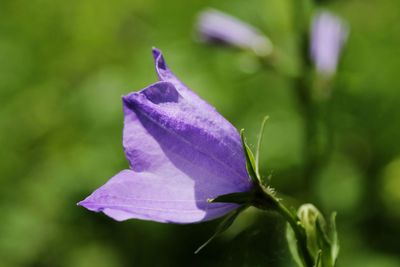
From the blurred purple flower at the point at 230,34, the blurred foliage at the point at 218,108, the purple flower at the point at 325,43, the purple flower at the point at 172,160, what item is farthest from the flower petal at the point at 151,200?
the blurred purple flower at the point at 230,34

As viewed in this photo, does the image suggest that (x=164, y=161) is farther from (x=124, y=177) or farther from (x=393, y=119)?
Answer: (x=393, y=119)

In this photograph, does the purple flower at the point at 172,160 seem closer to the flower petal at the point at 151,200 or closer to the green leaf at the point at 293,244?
the flower petal at the point at 151,200

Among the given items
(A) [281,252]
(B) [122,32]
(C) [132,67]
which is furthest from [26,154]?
(A) [281,252]

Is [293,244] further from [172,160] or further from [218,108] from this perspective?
[218,108]

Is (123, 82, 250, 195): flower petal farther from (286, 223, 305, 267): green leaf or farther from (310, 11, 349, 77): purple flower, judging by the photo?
(310, 11, 349, 77): purple flower

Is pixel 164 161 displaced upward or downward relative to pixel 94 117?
upward

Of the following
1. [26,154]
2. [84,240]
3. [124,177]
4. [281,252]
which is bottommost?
[84,240]
